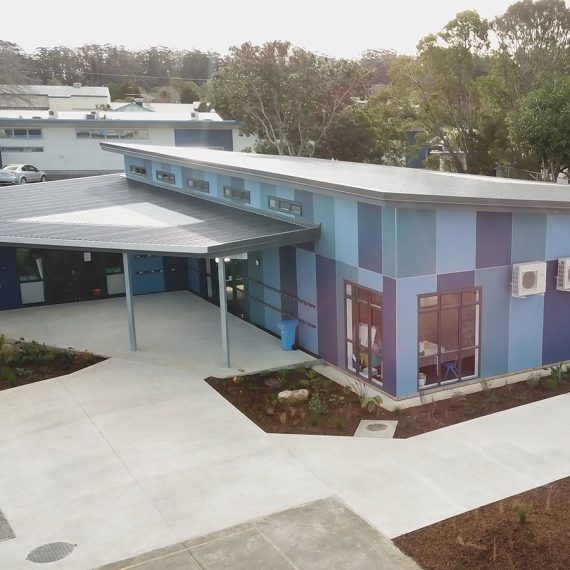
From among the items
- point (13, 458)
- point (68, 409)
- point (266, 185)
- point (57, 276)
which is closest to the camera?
point (13, 458)

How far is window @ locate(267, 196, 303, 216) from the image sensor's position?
14.9m

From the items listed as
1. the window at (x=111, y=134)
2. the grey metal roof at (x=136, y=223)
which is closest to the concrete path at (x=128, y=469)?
the grey metal roof at (x=136, y=223)

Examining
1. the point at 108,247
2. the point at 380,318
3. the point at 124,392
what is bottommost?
the point at 124,392

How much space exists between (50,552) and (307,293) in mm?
7968

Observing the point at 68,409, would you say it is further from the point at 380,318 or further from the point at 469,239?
the point at 469,239

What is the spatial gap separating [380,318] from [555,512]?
16.0ft

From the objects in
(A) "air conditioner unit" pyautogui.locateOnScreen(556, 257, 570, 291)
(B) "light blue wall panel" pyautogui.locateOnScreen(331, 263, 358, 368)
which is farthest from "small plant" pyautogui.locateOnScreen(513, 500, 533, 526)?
(A) "air conditioner unit" pyautogui.locateOnScreen(556, 257, 570, 291)

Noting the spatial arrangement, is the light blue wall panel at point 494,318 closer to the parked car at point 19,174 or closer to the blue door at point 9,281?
the blue door at point 9,281

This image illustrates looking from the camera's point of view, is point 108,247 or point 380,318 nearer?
point 380,318

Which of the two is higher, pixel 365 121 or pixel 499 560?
pixel 365 121

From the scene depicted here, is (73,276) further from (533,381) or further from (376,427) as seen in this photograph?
(533,381)

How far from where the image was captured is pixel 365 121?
46.1m

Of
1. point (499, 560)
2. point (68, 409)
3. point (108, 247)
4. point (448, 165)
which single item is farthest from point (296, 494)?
point (448, 165)

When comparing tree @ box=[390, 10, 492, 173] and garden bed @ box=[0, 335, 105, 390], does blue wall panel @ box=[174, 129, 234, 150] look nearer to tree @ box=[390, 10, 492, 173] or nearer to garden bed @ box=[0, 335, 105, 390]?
tree @ box=[390, 10, 492, 173]
